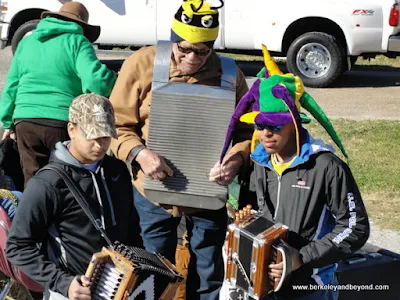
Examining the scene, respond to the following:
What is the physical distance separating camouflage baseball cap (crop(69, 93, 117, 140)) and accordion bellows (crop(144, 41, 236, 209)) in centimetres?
42

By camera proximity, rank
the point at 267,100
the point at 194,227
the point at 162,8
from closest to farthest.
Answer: the point at 267,100
the point at 194,227
the point at 162,8

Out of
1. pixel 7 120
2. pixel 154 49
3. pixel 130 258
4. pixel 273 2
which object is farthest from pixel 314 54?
pixel 130 258

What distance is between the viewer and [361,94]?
11977 millimetres

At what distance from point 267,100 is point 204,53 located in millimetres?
500

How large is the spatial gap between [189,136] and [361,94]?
861 cm

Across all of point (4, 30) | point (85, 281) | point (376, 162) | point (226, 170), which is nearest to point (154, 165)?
point (226, 170)

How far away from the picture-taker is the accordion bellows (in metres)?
3.76

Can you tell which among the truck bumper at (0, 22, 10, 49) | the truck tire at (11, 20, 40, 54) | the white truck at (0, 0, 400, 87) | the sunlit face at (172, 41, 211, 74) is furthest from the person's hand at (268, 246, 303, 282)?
the truck bumper at (0, 22, 10, 49)

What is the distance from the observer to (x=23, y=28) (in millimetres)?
12945

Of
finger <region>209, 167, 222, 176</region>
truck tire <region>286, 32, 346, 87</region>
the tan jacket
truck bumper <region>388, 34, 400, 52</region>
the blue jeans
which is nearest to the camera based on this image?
finger <region>209, 167, 222, 176</region>

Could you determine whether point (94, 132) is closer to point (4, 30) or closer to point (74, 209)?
point (74, 209)

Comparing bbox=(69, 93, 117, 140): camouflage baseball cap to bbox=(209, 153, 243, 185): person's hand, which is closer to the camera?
bbox=(69, 93, 117, 140): camouflage baseball cap

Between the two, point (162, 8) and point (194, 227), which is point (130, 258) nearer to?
point (194, 227)

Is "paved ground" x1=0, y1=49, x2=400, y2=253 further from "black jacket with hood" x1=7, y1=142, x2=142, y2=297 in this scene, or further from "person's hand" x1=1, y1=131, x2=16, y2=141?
"black jacket with hood" x1=7, y1=142, x2=142, y2=297
